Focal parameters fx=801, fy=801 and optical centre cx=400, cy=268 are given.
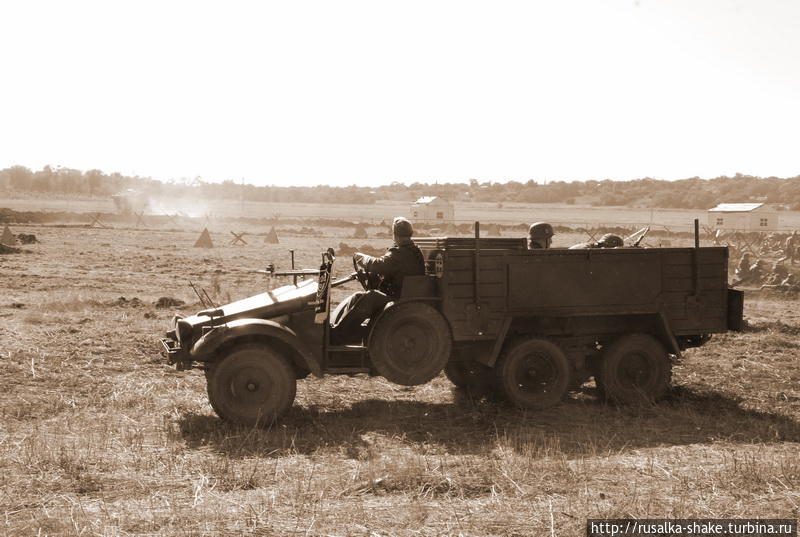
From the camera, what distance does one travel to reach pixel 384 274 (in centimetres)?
857

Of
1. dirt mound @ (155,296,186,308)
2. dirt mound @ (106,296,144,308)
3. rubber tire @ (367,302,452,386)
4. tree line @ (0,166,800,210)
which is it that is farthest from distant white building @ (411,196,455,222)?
rubber tire @ (367,302,452,386)

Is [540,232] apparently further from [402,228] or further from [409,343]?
[409,343]

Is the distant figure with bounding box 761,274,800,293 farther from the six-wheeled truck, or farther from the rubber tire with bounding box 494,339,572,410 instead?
the rubber tire with bounding box 494,339,572,410

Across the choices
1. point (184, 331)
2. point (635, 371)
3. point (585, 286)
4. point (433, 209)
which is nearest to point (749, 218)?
point (433, 209)

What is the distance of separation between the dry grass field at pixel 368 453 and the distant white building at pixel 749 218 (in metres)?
52.6

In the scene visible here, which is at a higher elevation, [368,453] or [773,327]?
[773,327]

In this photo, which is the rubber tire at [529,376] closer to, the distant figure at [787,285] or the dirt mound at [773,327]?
the dirt mound at [773,327]

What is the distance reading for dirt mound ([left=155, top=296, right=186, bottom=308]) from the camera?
16.1m

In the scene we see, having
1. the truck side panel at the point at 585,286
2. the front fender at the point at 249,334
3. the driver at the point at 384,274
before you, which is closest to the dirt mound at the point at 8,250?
the front fender at the point at 249,334

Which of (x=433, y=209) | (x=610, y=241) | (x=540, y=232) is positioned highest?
(x=433, y=209)

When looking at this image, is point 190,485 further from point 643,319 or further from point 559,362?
point 643,319

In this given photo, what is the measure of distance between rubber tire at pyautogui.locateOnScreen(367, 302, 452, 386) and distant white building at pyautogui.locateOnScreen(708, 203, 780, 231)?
186ft

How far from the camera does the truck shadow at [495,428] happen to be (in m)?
7.40

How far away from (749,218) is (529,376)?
5819 cm
